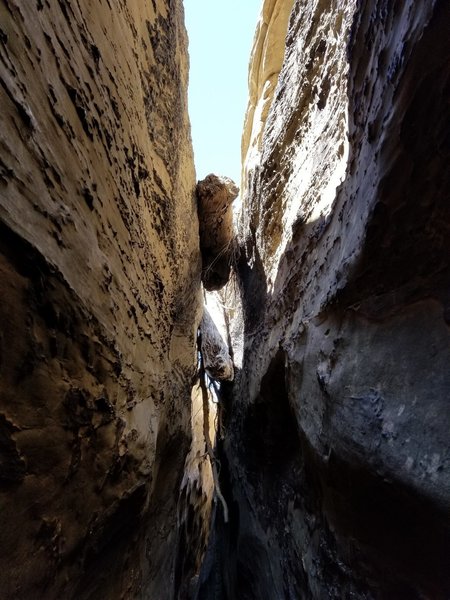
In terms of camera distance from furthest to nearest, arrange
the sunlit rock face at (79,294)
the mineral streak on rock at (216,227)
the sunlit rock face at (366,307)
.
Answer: the mineral streak on rock at (216,227), the sunlit rock face at (366,307), the sunlit rock face at (79,294)

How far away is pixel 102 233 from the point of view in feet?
5.11

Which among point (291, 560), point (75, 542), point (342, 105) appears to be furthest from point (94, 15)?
point (291, 560)

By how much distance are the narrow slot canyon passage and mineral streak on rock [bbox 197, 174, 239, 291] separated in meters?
1.67

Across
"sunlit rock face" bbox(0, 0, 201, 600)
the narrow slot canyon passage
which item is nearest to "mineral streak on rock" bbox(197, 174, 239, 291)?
the narrow slot canyon passage

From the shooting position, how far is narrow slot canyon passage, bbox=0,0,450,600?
104 centimetres

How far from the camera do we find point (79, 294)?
4.08 ft

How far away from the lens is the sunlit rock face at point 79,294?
37.9 inches

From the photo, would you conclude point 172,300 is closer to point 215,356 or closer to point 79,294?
point 79,294

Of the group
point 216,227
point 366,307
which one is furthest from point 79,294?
point 216,227

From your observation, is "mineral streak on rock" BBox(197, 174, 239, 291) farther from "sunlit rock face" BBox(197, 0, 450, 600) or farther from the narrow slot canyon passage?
"sunlit rock face" BBox(197, 0, 450, 600)

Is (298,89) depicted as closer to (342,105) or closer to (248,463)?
(342,105)

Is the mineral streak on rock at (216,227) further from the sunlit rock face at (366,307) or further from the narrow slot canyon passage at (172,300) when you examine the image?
the sunlit rock face at (366,307)

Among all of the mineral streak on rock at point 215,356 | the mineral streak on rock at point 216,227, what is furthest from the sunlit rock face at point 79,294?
the mineral streak on rock at point 215,356

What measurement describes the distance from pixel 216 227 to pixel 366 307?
4.06m
